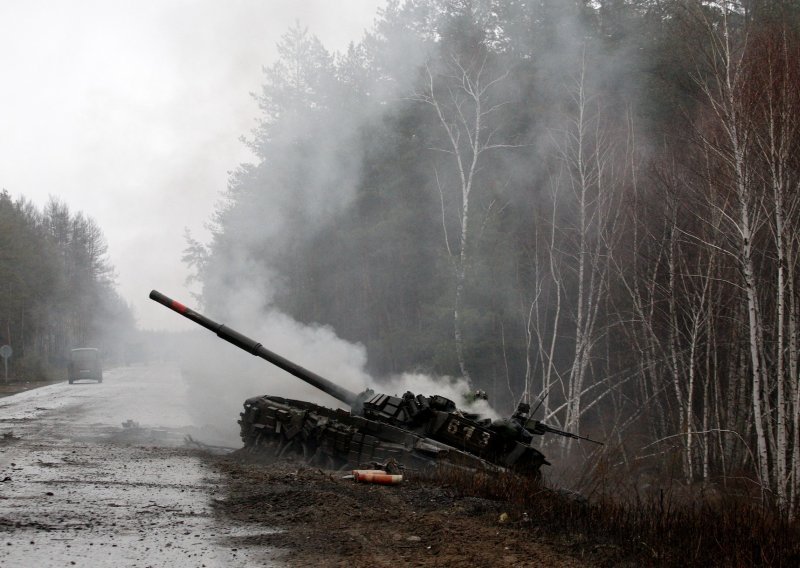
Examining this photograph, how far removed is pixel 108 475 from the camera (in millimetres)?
11391

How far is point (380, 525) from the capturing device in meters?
8.27

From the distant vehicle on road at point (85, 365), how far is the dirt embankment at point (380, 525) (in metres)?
31.7

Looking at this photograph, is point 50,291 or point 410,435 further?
point 50,291

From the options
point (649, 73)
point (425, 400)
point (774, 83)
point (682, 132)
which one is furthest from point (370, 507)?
point (649, 73)

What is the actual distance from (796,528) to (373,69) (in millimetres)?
26058

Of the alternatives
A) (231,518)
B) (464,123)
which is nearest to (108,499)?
(231,518)

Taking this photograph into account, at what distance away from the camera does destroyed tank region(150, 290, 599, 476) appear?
12391mm

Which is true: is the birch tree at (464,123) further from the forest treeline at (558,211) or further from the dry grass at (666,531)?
the dry grass at (666,531)

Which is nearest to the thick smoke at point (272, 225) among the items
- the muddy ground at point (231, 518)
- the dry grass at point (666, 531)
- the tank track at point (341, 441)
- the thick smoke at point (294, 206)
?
the thick smoke at point (294, 206)

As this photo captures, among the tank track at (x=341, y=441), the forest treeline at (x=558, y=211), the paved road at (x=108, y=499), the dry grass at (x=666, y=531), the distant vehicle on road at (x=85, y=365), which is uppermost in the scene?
the forest treeline at (x=558, y=211)

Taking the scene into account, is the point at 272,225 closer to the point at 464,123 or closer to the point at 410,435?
the point at 464,123

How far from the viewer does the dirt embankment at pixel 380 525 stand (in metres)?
6.95

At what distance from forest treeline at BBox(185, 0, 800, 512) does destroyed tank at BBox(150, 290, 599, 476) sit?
12.2 ft

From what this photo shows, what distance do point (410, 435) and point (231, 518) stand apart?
181 inches
